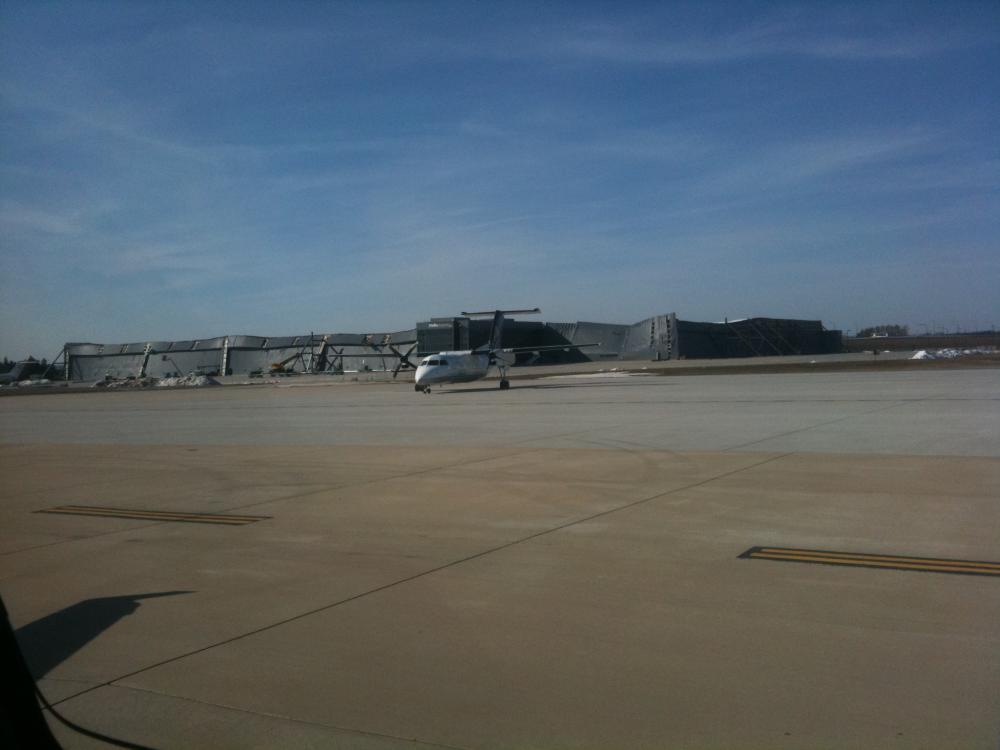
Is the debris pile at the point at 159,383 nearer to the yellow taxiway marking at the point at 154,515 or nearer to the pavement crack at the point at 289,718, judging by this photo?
the yellow taxiway marking at the point at 154,515

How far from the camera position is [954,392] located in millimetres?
32812

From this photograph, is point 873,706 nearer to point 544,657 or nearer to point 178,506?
point 544,657

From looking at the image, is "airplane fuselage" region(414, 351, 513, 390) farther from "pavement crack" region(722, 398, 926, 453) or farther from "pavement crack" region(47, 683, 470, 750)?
"pavement crack" region(47, 683, 470, 750)

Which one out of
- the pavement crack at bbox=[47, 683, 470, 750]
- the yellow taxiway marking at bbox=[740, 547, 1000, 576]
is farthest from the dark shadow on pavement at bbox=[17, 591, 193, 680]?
the yellow taxiway marking at bbox=[740, 547, 1000, 576]

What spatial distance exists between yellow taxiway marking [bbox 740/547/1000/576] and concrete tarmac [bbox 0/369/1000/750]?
7.4 inches

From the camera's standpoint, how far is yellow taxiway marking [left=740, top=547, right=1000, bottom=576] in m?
8.31

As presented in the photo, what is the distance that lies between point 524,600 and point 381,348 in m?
109

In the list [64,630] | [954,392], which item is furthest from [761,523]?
[954,392]

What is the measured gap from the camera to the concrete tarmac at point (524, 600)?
5.36 meters

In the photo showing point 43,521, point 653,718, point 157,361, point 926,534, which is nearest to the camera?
point 653,718

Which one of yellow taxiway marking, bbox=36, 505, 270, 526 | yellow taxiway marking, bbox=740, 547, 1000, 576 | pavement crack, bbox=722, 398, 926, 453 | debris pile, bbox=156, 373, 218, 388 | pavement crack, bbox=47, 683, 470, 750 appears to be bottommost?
pavement crack, bbox=47, 683, 470, 750

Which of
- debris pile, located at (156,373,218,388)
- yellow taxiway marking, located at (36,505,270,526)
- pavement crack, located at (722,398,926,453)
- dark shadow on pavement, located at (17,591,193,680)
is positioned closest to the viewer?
dark shadow on pavement, located at (17,591,193,680)

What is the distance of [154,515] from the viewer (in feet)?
42.9

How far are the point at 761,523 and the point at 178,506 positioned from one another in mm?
8893
